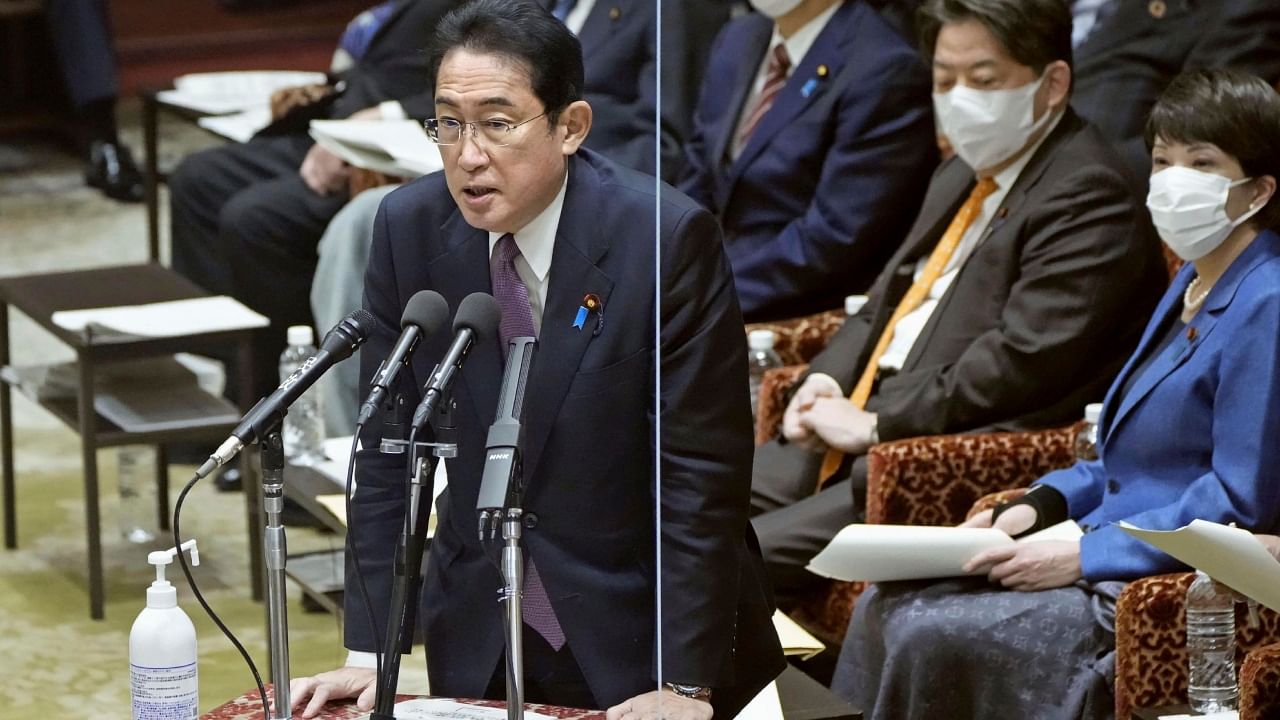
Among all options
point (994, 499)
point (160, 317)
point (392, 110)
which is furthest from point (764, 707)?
point (160, 317)

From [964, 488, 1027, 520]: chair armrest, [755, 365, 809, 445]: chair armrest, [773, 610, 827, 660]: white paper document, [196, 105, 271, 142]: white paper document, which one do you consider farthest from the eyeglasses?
[196, 105, 271, 142]: white paper document

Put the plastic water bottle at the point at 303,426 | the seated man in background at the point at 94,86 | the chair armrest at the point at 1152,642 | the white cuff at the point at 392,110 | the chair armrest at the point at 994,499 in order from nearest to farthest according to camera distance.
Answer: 1. the plastic water bottle at the point at 303,426
2. the chair armrest at the point at 1152,642
3. the white cuff at the point at 392,110
4. the chair armrest at the point at 994,499
5. the seated man in background at the point at 94,86

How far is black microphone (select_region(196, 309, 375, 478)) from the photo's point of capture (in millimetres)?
1705

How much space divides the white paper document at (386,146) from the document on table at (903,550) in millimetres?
892

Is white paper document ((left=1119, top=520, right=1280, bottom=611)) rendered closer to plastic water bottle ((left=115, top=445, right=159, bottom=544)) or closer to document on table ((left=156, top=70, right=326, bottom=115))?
plastic water bottle ((left=115, top=445, right=159, bottom=544))

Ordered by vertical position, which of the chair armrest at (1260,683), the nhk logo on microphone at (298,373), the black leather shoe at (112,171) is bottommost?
the chair armrest at (1260,683)

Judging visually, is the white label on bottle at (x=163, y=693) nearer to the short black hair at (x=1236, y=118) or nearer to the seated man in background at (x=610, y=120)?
the seated man in background at (x=610, y=120)

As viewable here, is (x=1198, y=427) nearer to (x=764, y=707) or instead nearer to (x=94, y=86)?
(x=764, y=707)

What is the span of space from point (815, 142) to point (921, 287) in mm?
364

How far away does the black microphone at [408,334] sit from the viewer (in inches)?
67.2

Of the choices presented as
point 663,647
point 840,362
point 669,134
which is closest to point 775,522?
point 840,362

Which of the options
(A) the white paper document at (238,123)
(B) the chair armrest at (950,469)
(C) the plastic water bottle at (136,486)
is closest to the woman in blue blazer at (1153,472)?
(B) the chair armrest at (950,469)

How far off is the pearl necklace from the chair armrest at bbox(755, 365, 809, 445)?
0.90m

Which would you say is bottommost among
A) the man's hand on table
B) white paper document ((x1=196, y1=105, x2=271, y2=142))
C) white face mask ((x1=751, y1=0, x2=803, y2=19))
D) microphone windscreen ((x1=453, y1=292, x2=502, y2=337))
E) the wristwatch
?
the wristwatch
